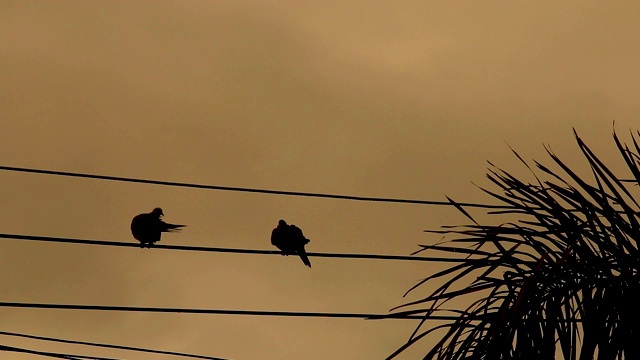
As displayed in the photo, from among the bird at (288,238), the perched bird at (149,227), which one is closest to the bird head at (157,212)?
the perched bird at (149,227)

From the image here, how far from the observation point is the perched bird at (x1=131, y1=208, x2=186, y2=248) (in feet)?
45.8

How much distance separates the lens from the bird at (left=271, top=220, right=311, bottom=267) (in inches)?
579

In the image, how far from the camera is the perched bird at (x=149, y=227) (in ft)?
45.8

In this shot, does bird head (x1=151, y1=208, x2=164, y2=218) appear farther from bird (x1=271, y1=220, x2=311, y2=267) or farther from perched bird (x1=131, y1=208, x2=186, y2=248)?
bird (x1=271, y1=220, x2=311, y2=267)

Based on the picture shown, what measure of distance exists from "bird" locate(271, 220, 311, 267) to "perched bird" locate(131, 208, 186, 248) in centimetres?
159

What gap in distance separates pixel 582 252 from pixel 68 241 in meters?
5.08

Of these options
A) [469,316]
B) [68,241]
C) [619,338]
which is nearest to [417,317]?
[469,316]

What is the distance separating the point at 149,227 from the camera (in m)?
14.1

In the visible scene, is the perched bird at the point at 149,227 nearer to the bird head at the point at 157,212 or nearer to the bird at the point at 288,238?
the bird head at the point at 157,212

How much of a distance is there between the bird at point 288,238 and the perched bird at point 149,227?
5.22 feet

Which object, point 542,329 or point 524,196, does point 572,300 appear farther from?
point 524,196

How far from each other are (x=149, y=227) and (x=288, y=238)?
2.07 m

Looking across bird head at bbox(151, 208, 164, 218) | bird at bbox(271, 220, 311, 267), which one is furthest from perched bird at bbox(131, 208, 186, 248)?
bird at bbox(271, 220, 311, 267)

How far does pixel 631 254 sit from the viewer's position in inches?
160
